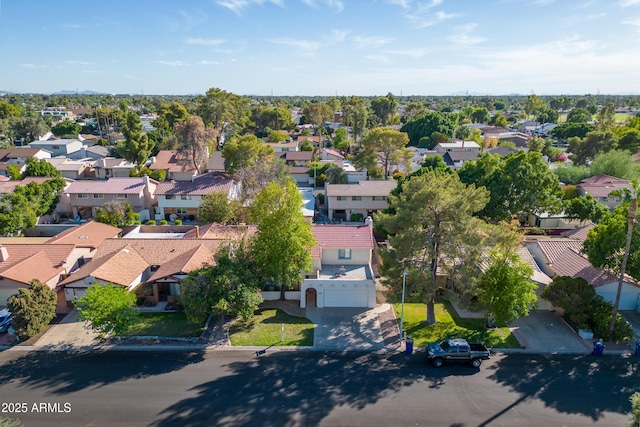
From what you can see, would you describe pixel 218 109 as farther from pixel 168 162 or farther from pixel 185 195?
pixel 185 195

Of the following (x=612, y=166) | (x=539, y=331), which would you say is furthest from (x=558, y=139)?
(x=539, y=331)

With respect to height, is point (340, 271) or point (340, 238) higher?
point (340, 238)

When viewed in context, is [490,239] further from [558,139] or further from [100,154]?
[558,139]

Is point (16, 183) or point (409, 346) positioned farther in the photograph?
point (16, 183)

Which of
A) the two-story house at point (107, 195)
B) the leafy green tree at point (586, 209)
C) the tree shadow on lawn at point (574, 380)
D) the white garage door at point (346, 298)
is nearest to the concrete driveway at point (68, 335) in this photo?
the white garage door at point (346, 298)

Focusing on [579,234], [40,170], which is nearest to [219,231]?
[40,170]

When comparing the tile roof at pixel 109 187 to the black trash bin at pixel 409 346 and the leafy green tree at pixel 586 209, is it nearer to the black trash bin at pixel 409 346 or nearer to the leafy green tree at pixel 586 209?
the black trash bin at pixel 409 346
